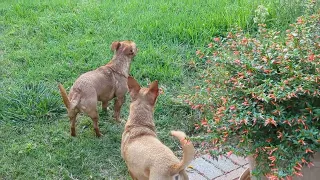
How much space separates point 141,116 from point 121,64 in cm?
116

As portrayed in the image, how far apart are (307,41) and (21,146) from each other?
294cm

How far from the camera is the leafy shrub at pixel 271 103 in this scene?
3.03m

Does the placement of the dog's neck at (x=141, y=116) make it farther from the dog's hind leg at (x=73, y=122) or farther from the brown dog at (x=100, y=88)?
the dog's hind leg at (x=73, y=122)

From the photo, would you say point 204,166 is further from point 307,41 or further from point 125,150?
point 307,41

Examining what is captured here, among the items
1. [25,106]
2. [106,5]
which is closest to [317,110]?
[25,106]

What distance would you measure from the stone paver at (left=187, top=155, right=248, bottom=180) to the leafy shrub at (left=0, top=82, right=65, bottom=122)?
5.68 ft

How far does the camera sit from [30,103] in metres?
5.50

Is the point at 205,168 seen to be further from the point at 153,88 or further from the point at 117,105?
the point at 117,105

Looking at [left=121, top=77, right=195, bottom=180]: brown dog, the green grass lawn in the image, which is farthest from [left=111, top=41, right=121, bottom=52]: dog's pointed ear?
[left=121, top=77, right=195, bottom=180]: brown dog

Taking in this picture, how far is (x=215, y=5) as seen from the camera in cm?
771

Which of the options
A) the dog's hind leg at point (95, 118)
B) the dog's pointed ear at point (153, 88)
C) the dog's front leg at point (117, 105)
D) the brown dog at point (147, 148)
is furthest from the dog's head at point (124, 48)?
the dog's pointed ear at point (153, 88)

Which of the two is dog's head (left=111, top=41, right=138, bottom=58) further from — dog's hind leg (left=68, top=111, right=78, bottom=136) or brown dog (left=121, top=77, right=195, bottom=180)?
brown dog (left=121, top=77, right=195, bottom=180)

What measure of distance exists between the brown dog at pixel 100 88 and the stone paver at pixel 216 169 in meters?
1.08

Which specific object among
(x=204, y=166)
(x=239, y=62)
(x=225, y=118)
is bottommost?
(x=204, y=166)
